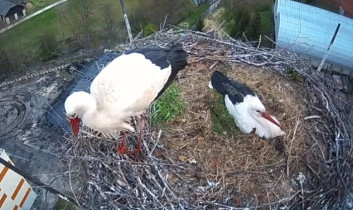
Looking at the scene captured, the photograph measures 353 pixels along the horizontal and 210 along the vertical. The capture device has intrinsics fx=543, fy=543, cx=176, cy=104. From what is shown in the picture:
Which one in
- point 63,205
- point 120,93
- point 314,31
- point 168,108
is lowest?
point 63,205

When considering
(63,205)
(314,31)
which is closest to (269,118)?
(63,205)

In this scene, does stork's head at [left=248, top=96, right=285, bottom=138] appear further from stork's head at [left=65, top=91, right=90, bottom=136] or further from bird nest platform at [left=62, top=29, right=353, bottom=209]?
stork's head at [left=65, top=91, right=90, bottom=136]

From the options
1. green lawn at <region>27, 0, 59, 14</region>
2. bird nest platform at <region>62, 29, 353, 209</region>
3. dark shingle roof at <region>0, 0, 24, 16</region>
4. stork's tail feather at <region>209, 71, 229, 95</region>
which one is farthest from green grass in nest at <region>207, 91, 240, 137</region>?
green lawn at <region>27, 0, 59, 14</region>

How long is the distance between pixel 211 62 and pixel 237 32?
168 inches

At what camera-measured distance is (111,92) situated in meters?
3.82

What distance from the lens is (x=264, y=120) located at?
14.1 ft

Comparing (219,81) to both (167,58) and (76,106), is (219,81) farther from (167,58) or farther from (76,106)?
(76,106)

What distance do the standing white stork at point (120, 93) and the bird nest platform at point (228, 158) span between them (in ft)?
1.08

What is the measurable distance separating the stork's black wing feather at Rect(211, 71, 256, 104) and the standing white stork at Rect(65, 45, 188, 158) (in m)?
0.59

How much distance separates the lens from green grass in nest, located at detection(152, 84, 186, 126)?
14.8 ft

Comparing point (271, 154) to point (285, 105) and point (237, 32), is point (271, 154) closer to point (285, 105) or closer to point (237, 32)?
point (285, 105)

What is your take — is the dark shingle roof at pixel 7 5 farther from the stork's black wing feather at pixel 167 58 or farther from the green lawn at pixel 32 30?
the stork's black wing feather at pixel 167 58

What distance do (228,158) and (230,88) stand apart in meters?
0.59

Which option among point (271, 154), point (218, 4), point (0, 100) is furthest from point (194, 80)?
point (218, 4)
